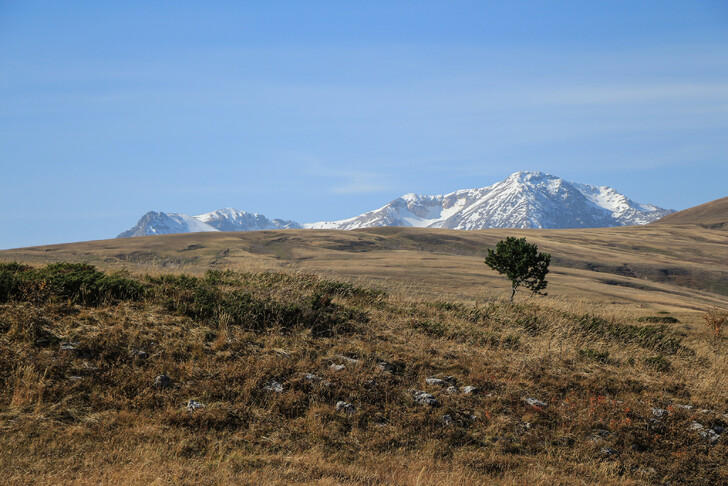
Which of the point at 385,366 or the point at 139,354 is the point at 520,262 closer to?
the point at 385,366

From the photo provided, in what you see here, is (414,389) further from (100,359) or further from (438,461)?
(100,359)

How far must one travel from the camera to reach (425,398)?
947cm

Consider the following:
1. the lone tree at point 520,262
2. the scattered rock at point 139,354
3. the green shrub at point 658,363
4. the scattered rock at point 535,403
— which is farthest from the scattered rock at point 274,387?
the lone tree at point 520,262

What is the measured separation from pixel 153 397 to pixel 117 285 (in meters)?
4.37

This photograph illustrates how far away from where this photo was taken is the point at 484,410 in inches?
370

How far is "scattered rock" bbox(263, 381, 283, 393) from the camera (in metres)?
9.08

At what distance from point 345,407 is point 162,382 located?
3119 mm

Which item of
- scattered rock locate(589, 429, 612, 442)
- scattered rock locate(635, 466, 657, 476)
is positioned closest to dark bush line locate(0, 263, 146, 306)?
scattered rock locate(589, 429, 612, 442)

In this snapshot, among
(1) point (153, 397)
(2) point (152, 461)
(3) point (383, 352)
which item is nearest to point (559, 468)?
(3) point (383, 352)

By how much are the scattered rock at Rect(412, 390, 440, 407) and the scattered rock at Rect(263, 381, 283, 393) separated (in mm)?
2417

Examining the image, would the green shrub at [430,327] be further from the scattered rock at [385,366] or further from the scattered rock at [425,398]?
the scattered rock at [425,398]

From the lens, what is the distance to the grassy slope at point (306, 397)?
7.24 meters

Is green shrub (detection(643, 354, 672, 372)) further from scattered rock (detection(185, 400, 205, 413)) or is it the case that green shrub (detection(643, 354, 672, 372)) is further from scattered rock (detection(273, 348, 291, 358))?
scattered rock (detection(185, 400, 205, 413))

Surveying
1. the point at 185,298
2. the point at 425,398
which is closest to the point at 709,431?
the point at 425,398
